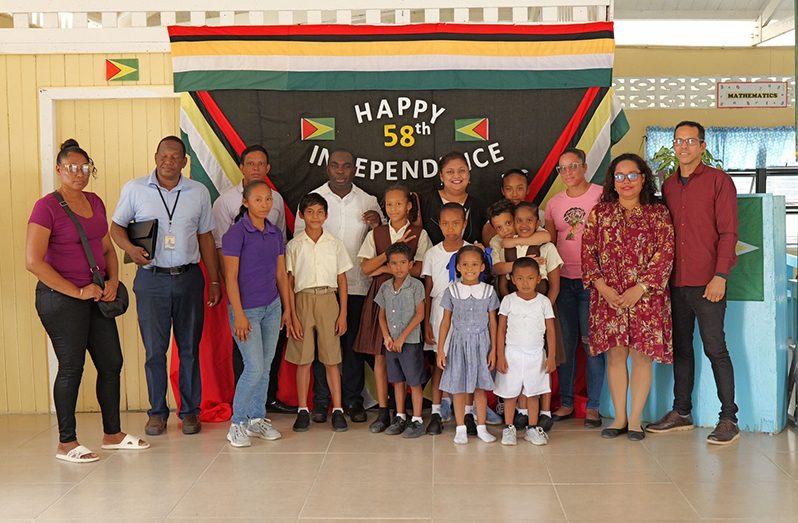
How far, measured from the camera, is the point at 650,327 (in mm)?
4551

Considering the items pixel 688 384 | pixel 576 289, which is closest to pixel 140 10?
pixel 576 289

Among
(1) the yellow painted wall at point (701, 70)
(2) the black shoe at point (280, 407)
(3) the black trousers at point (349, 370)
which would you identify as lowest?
(2) the black shoe at point (280, 407)

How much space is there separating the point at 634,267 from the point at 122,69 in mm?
3267

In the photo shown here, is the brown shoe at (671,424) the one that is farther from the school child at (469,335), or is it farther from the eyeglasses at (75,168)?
the eyeglasses at (75,168)

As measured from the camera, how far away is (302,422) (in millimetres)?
4945

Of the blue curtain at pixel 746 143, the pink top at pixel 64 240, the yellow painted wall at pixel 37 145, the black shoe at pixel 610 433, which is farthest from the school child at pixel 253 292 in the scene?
the blue curtain at pixel 746 143

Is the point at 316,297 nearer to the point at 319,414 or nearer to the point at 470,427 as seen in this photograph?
the point at 319,414

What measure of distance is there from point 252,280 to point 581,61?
7.91 feet

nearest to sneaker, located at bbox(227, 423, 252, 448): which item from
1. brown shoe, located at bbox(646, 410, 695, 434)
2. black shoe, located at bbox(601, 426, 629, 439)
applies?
black shoe, located at bbox(601, 426, 629, 439)

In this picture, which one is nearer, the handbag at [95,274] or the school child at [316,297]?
the handbag at [95,274]

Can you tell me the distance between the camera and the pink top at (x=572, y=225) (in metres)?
4.95

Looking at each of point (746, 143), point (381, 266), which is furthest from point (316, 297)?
point (746, 143)

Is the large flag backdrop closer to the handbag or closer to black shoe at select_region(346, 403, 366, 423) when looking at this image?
black shoe at select_region(346, 403, 366, 423)

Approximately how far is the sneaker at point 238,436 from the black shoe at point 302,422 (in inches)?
14.1
